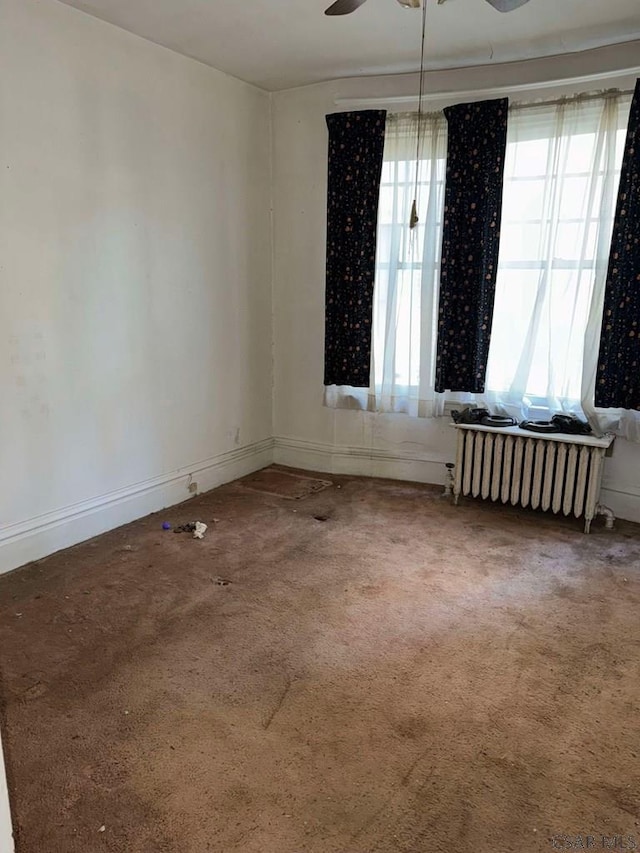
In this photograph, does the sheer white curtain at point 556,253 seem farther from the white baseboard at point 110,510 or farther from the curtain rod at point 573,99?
the white baseboard at point 110,510

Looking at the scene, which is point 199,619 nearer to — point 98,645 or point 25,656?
point 98,645

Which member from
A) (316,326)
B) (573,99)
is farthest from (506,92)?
(316,326)

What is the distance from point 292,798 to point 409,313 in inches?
122

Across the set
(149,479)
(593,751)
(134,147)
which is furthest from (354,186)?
(593,751)

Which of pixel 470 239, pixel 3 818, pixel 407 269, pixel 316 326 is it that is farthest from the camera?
pixel 316 326

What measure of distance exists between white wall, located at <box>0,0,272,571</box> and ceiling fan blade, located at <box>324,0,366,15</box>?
4.66 ft

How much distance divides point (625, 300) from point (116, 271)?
2.89 m

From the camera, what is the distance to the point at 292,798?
1738 mm

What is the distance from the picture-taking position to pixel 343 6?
2414 mm

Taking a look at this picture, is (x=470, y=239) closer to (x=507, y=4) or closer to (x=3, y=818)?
(x=507, y=4)

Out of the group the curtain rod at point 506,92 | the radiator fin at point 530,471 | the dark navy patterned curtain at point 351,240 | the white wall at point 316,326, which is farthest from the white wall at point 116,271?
the radiator fin at point 530,471

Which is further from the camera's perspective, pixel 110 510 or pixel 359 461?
pixel 359 461

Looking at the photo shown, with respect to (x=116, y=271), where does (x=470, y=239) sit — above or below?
above

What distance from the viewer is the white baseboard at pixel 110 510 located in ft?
10.1
